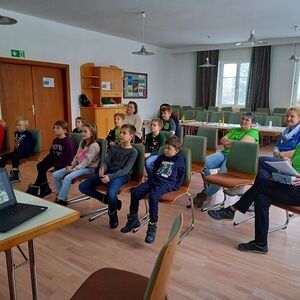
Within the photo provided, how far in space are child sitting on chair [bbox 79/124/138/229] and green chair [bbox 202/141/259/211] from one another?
0.92 metres

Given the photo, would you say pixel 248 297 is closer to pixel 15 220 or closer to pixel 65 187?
pixel 15 220

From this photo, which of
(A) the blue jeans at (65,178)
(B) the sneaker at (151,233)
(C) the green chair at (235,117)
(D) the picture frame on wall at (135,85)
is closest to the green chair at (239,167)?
(B) the sneaker at (151,233)

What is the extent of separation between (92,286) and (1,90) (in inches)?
218

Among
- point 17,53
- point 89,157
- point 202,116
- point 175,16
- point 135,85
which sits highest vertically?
point 175,16

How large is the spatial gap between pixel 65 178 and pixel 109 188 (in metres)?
0.66

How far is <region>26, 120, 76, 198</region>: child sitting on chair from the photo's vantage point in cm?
359

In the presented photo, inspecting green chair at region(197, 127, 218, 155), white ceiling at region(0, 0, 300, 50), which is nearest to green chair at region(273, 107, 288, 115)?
white ceiling at region(0, 0, 300, 50)

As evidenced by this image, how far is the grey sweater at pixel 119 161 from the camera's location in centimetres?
292

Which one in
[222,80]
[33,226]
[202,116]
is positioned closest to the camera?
[33,226]

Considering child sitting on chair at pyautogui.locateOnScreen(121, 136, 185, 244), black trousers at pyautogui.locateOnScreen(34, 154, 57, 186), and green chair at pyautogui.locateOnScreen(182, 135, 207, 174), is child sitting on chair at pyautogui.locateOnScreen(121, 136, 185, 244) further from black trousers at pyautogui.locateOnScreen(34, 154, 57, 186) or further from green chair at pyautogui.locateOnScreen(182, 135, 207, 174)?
black trousers at pyautogui.locateOnScreen(34, 154, 57, 186)

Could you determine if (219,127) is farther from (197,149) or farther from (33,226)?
(33,226)

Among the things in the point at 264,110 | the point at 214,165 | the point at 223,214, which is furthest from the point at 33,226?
the point at 264,110

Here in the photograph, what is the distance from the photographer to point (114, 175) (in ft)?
9.43

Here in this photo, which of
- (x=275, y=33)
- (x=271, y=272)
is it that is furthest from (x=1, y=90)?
(x=275, y=33)
